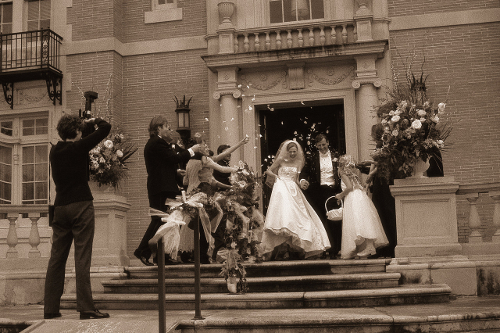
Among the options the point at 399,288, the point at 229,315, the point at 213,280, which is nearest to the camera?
the point at 229,315

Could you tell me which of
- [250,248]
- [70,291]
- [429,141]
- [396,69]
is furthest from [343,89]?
[70,291]

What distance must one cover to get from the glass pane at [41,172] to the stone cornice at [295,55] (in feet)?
13.7

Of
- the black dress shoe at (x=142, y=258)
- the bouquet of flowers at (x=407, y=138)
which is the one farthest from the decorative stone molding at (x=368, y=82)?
the black dress shoe at (x=142, y=258)

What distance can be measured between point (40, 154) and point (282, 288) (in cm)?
809

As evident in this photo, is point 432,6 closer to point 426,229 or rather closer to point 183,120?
point 183,120

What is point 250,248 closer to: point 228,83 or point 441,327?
point 441,327

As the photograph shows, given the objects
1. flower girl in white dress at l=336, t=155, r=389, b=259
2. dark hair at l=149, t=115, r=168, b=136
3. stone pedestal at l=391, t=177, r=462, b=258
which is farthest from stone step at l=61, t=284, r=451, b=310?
dark hair at l=149, t=115, r=168, b=136

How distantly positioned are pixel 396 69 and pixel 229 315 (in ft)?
25.6

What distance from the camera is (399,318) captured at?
5.76m

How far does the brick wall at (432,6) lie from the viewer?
12.8 meters

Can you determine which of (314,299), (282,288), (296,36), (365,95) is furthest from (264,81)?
(314,299)

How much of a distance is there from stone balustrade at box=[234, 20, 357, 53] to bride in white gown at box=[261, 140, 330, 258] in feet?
13.4

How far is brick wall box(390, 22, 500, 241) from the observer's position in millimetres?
12367

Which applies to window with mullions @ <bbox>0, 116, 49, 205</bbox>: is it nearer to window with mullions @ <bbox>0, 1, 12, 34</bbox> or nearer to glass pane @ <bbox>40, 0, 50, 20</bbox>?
window with mullions @ <bbox>0, 1, 12, 34</bbox>
